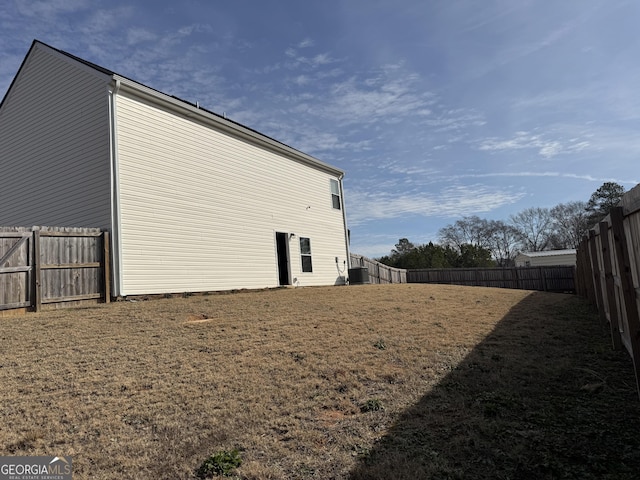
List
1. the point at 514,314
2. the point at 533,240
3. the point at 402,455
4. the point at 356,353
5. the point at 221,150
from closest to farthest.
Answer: the point at 402,455
the point at 356,353
the point at 514,314
the point at 221,150
the point at 533,240

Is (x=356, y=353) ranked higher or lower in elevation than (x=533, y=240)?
lower

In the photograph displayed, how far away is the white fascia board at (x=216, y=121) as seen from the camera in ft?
33.7

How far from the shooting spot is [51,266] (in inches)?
332

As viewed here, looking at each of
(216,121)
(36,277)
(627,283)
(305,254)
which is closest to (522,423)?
(627,283)

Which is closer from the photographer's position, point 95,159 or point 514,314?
point 514,314

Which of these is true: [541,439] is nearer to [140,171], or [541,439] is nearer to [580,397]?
[580,397]

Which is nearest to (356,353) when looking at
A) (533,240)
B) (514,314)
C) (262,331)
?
(262,331)

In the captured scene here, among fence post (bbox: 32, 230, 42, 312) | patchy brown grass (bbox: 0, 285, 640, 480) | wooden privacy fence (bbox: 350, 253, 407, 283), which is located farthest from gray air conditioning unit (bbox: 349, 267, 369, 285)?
fence post (bbox: 32, 230, 42, 312)

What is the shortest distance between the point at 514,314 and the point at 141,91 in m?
10.3

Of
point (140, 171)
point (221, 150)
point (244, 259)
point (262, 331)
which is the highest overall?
point (221, 150)

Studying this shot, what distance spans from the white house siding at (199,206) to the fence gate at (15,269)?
5.86 ft

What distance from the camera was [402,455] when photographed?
123 inches

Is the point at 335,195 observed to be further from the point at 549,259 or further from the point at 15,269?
the point at 549,259

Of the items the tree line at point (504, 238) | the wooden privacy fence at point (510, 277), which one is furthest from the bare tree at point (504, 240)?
the wooden privacy fence at point (510, 277)
